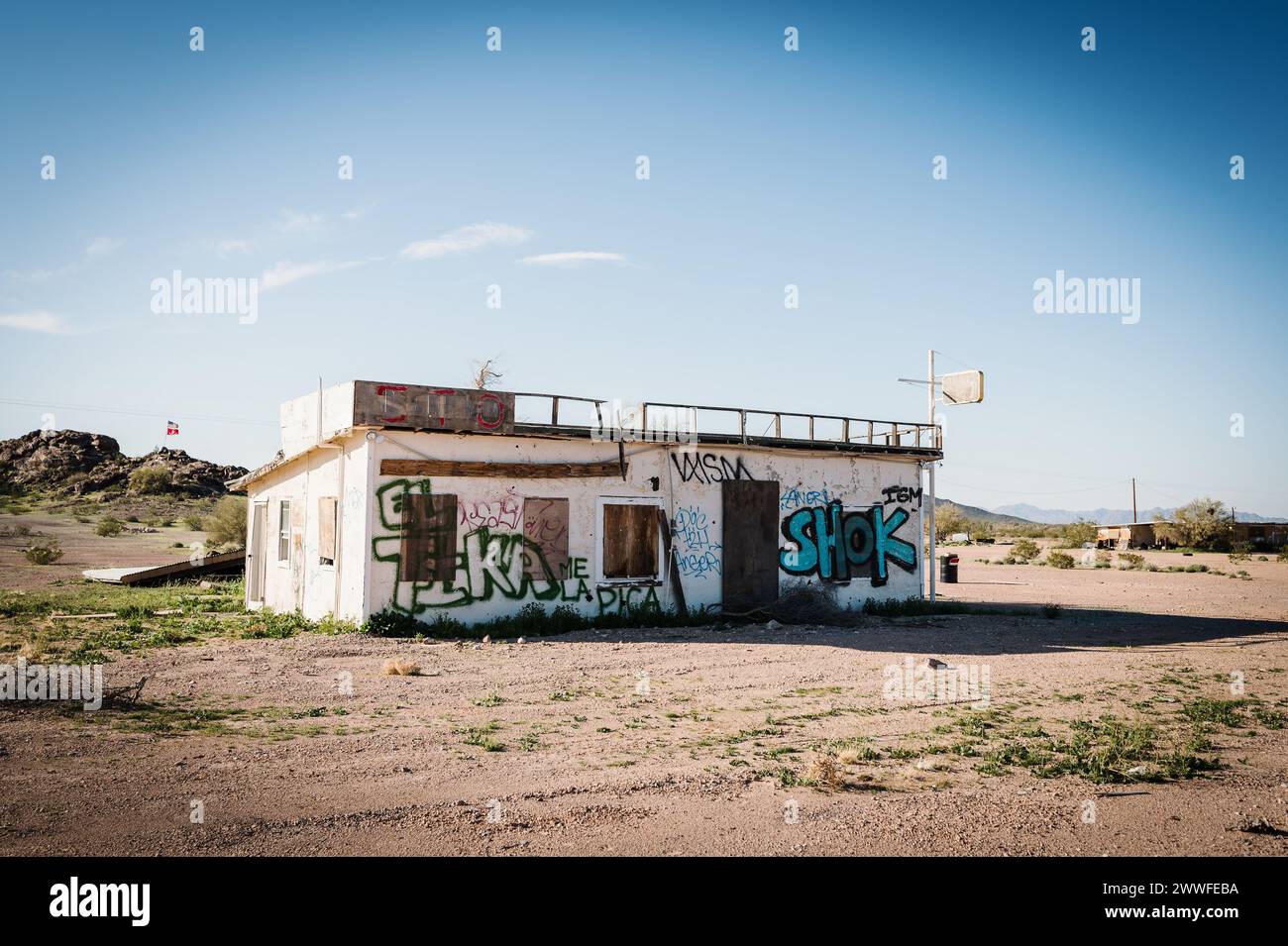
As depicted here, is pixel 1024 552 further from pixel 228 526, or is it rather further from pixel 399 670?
pixel 399 670

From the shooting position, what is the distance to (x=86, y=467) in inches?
2798

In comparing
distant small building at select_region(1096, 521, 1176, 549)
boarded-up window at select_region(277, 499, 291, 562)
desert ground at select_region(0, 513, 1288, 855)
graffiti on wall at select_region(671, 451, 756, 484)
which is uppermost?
graffiti on wall at select_region(671, 451, 756, 484)

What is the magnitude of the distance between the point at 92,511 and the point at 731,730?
60160 millimetres

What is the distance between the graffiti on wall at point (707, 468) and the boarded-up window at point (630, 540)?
1.07 metres

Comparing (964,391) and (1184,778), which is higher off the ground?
(964,391)

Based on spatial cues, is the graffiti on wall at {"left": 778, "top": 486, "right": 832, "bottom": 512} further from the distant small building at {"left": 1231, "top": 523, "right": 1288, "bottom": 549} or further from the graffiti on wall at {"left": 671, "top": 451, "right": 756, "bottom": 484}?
the distant small building at {"left": 1231, "top": 523, "right": 1288, "bottom": 549}

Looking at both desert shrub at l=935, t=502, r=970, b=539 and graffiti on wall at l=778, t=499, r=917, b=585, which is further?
desert shrub at l=935, t=502, r=970, b=539

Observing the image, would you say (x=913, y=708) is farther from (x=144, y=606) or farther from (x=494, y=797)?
(x=144, y=606)

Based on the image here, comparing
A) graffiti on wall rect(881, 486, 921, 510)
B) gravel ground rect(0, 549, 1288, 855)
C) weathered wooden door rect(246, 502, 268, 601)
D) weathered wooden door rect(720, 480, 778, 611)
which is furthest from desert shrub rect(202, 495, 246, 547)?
graffiti on wall rect(881, 486, 921, 510)

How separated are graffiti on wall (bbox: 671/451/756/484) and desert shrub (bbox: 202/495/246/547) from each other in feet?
80.2

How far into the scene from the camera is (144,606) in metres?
17.5

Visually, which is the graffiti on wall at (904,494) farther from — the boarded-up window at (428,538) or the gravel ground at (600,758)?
the boarded-up window at (428,538)

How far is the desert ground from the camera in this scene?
536cm
